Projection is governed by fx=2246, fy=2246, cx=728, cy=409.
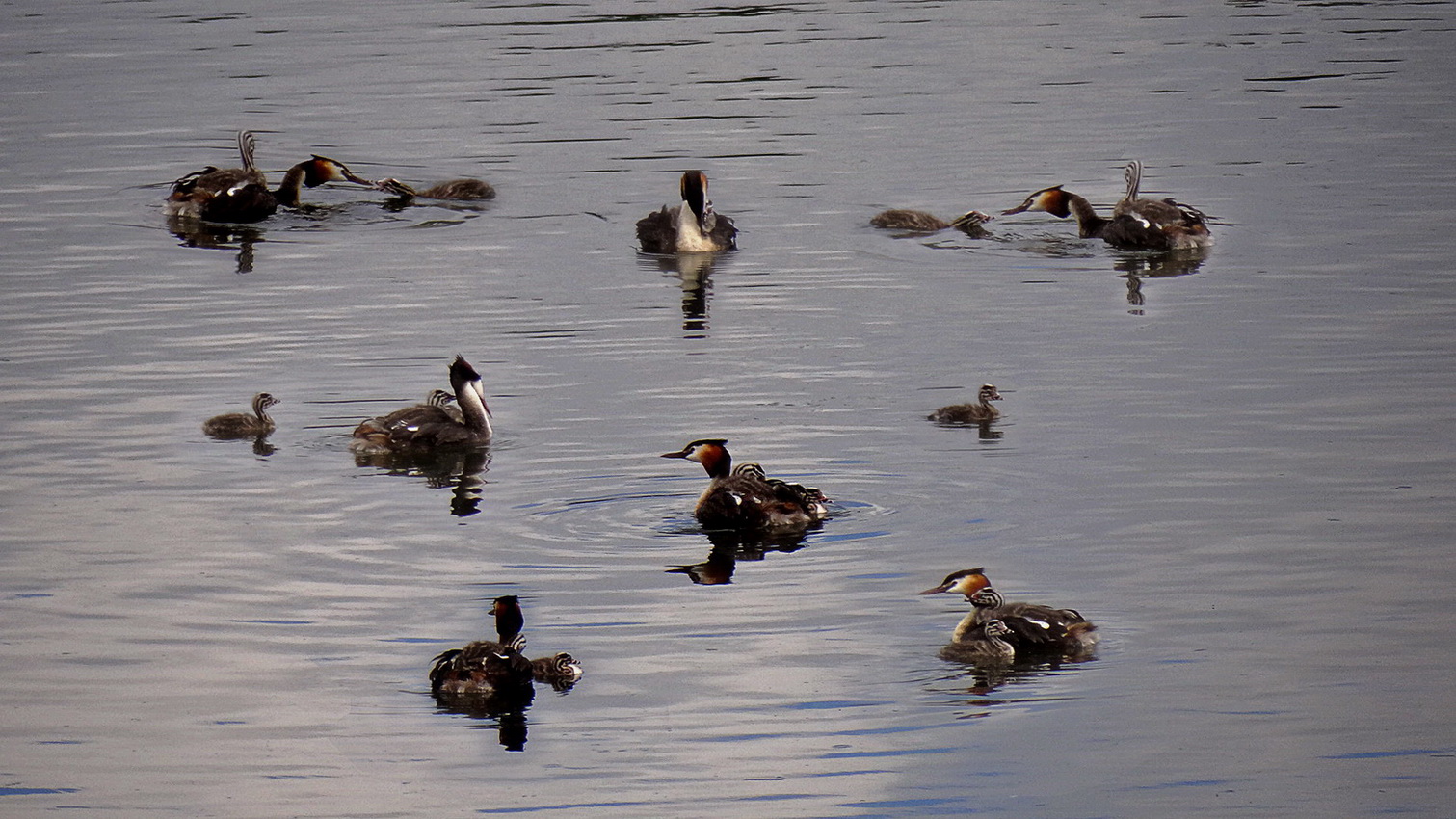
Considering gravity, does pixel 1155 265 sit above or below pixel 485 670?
below

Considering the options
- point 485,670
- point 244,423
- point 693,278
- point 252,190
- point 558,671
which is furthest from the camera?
point 252,190

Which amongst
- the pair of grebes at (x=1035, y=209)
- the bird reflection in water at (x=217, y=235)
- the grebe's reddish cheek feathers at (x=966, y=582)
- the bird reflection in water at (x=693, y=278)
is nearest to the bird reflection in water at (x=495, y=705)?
the grebe's reddish cheek feathers at (x=966, y=582)

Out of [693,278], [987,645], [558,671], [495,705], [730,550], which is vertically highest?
[987,645]

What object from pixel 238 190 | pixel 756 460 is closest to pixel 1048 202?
pixel 238 190

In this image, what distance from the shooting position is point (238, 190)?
25.3 m

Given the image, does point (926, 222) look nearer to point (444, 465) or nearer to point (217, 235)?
point (217, 235)

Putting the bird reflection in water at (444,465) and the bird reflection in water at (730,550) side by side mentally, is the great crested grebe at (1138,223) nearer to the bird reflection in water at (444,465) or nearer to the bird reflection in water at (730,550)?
the bird reflection in water at (444,465)

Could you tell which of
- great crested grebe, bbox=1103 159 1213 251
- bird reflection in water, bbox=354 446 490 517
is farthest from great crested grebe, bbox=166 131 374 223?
bird reflection in water, bbox=354 446 490 517

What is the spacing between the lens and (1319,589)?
1196cm

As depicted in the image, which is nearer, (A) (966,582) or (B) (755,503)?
(A) (966,582)

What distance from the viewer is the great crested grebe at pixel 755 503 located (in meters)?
13.4

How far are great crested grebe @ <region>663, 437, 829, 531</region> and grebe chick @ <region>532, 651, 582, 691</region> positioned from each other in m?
2.70

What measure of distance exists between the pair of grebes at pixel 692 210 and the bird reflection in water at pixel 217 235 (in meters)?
0.10

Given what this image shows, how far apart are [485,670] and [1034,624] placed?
2677 mm
